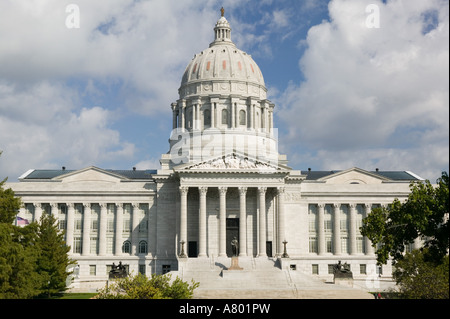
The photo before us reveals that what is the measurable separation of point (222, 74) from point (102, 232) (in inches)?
1319

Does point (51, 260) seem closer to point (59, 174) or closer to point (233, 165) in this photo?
point (233, 165)

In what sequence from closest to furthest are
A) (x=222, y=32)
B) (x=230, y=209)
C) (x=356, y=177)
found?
(x=230, y=209) → (x=356, y=177) → (x=222, y=32)

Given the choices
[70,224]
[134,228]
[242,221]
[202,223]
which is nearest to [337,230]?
[242,221]

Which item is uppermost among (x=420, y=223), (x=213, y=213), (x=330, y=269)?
(x=213, y=213)

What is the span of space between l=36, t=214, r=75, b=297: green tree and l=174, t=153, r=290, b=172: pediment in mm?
18714

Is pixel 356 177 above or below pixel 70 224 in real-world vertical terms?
above

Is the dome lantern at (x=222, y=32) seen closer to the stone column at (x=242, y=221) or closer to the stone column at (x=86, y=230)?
the stone column at (x=242, y=221)

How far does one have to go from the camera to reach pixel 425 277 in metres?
45.5

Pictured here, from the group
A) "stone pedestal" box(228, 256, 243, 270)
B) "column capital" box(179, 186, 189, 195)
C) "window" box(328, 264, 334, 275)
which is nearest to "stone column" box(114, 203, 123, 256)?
"column capital" box(179, 186, 189, 195)

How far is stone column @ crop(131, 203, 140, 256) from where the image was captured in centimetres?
8428

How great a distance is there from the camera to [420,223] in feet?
158
